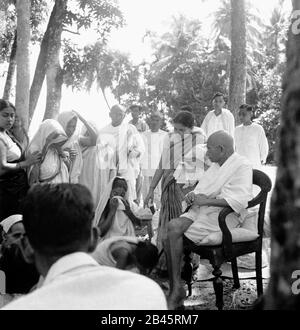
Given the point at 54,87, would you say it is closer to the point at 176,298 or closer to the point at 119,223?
the point at 119,223

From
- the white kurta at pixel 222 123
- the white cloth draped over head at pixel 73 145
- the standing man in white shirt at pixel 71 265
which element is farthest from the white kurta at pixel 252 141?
the standing man in white shirt at pixel 71 265

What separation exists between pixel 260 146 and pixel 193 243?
4.83m

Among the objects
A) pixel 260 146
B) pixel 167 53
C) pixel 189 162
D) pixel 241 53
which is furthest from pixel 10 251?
pixel 167 53

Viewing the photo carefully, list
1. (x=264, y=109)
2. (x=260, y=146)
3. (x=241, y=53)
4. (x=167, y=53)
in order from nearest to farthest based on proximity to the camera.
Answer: (x=260, y=146)
(x=241, y=53)
(x=264, y=109)
(x=167, y=53)

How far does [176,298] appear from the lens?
15.3ft

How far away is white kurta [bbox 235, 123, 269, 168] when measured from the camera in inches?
360

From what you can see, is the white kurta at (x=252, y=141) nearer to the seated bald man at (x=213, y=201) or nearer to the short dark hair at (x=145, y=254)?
the seated bald man at (x=213, y=201)

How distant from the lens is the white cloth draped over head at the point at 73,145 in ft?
20.7

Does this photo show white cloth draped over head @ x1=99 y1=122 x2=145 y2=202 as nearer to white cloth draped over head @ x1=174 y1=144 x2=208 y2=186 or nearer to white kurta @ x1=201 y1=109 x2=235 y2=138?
white kurta @ x1=201 y1=109 x2=235 y2=138

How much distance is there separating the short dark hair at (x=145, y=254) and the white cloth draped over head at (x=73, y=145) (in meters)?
3.42
